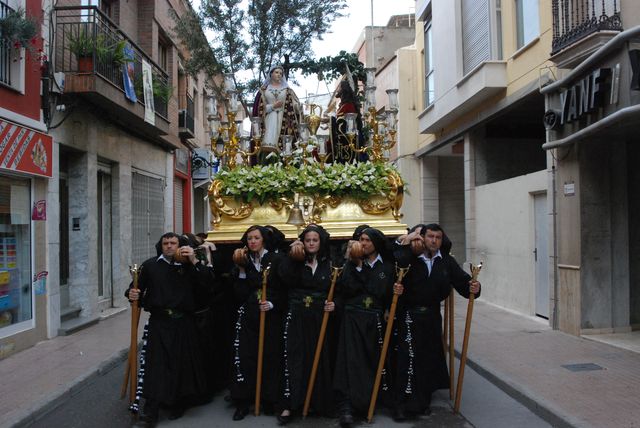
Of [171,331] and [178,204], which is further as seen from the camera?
[178,204]

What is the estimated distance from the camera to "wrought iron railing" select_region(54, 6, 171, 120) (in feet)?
33.0

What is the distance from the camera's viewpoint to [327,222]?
23.5 ft

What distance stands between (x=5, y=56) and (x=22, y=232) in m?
2.56

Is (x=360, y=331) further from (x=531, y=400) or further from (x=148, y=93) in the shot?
(x=148, y=93)

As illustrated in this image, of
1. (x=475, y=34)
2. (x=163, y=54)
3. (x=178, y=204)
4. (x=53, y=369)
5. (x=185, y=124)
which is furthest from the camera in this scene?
(x=178, y=204)

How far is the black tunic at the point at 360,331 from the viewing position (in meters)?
5.51

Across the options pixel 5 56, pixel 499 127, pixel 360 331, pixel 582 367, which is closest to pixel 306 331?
pixel 360 331

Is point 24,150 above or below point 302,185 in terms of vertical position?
above

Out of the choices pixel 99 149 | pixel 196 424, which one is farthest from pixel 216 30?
pixel 196 424

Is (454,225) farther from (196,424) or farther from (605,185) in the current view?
(196,424)

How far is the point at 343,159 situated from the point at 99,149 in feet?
18.1

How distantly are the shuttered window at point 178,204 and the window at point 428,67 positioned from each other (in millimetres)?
8012

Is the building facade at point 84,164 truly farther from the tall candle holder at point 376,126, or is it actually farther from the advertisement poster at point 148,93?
the tall candle holder at point 376,126

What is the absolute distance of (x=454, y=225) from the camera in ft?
59.9
